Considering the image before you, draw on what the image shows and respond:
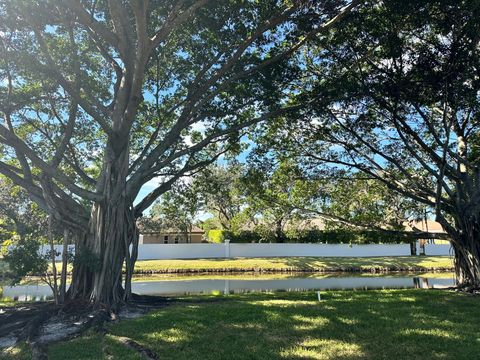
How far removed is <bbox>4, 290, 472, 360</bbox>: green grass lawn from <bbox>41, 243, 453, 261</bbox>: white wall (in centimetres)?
2158

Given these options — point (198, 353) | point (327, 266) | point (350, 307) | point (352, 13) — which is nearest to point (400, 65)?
point (352, 13)

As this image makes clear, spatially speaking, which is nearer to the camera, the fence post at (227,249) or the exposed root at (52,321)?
the exposed root at (52,321)

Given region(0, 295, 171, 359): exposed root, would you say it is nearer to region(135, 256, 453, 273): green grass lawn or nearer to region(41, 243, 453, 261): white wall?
region(135, 256, 453, 273): green grass lawn

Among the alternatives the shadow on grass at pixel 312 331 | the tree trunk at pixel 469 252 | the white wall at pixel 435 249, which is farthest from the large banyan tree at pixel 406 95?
the white wall at pixel 435 249

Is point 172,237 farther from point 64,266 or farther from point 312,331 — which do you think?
point 312,331

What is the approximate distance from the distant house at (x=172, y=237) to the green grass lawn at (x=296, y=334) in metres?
34.3

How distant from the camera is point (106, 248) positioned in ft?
28.0

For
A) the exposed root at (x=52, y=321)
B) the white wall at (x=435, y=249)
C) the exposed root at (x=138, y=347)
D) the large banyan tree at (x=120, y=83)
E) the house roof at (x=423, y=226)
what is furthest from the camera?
the white wall at (x=435, y=249)

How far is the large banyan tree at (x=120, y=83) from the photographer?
790 centimetres

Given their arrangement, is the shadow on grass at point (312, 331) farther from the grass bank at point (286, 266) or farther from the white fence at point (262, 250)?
the white fence at point (262, 250)

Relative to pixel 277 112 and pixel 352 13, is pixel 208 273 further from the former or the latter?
pixel 352 13

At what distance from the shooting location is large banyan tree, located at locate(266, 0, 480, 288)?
998 centimetres

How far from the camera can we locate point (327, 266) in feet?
86.7

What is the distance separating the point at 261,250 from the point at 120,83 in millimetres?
21730
